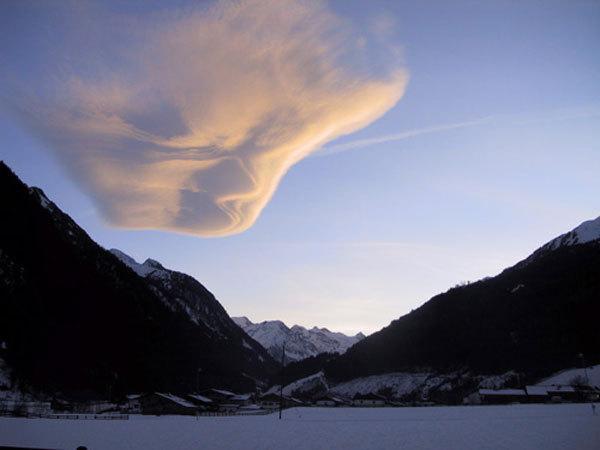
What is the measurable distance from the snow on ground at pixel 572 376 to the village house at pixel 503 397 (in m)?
18.0

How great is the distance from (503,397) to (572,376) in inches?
1034

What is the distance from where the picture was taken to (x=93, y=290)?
187625 millimetres

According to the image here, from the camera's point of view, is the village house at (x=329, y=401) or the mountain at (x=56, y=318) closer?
the mountain at (x=56, y=318)

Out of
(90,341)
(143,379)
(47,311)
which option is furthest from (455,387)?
(47,311)

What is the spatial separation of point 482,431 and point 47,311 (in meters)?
142

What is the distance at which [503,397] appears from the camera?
5423 inches

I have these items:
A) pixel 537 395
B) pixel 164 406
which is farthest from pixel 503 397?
pixel 164 406

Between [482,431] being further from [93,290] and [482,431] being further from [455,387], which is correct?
[93,290]

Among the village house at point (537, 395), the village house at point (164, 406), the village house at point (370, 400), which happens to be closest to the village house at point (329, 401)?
the village house at point (370, 400)

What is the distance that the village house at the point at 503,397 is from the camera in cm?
13500

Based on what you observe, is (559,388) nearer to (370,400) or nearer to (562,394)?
(562,394)

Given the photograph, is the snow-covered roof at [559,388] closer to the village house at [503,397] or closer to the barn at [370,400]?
the village house at [503,397]

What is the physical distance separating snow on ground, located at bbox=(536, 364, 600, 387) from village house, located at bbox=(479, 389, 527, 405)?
18.0 m

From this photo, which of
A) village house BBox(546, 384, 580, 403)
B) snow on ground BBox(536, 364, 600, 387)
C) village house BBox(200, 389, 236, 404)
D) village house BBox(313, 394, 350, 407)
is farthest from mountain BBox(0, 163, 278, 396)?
snow on ground BBox(536, 364, 600, 387)
